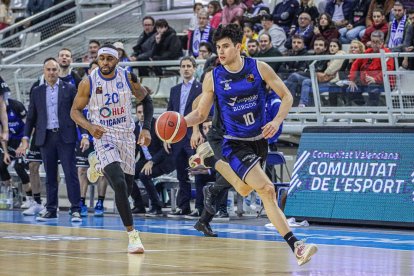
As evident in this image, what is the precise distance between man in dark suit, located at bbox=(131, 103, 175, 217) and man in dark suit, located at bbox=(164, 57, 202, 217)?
0.44 m

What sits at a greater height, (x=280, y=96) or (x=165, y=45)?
(x=165, y=45)

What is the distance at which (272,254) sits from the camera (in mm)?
11445

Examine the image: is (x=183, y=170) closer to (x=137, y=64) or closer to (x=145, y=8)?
(x=137, y=64)

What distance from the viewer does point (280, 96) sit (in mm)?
10938

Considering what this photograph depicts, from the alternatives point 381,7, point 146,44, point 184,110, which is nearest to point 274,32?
point 381,7

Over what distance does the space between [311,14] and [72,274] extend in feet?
43.0

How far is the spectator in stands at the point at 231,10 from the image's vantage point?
22.3 metres

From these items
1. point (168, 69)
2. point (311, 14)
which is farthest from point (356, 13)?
point (168, 69)

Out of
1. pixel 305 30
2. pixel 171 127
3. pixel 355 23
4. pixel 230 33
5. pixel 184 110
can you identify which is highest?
pixel 355 23

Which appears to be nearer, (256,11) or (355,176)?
(355,176)

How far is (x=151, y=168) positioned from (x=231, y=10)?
5.61m

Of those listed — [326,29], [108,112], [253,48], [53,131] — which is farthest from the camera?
→ [326,29]

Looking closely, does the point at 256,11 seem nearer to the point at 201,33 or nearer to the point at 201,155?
the point at 201,33

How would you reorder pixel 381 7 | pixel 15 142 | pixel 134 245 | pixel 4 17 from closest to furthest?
pixel 134 245
pixel 381 7
pixel 15 142
pixel 4 17
